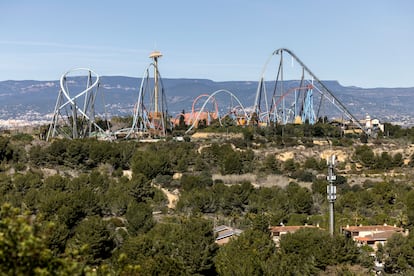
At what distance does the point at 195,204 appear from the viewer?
27.7 meters

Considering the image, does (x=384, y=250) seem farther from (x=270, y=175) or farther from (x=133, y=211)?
(x=270, y=175)

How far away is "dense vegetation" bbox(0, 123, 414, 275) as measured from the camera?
15.1 metres

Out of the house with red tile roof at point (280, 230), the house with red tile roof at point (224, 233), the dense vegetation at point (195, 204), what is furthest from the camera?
the house with red tile roof at point (280, 230)

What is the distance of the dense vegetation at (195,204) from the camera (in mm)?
15070

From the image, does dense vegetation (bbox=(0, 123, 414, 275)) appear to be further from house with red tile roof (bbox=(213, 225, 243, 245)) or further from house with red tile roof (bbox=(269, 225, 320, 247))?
house with red tile roof (bbox=(213, 225, 243, 245))

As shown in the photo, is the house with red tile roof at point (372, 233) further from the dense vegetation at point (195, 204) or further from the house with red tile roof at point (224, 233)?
the house with red tile roof at point (224, 233)

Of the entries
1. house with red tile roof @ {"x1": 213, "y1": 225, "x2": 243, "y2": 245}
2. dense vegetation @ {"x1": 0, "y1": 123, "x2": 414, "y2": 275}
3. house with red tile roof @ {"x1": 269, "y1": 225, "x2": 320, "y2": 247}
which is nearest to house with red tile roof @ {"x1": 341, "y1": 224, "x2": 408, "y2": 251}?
dense vegetation @ {"x1": 0, "y1": 123, "x2": 414, "y2": 275}

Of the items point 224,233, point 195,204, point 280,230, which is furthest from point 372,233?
point 195,204

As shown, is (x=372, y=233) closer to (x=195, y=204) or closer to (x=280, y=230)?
(x=280, y=230)

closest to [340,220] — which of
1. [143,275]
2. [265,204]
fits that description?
[265,204]

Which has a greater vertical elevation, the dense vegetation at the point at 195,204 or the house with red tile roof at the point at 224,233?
the dense vegetation at the point at 195,204

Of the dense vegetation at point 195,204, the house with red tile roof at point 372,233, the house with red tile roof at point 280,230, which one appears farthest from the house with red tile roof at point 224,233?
the house with red tile roof at point 372,233

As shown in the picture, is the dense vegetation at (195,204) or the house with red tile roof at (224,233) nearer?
the dense vegetation at (195,204)

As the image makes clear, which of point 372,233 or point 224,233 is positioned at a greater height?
point 224,233
